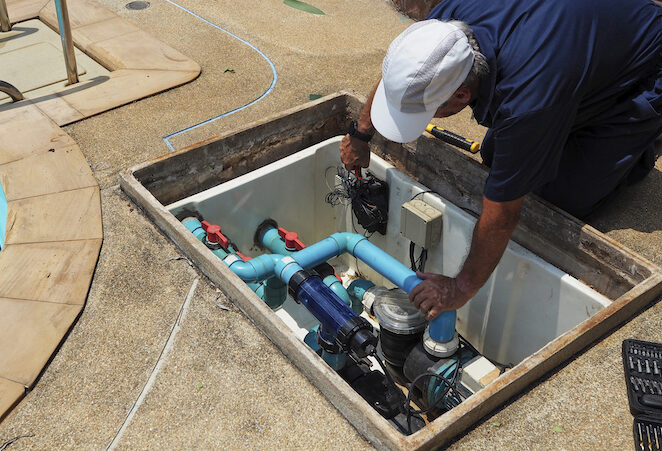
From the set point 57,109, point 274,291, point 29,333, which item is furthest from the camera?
point 57,109

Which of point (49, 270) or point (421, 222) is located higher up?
point (49, 270)

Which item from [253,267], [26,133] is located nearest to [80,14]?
[26,133]

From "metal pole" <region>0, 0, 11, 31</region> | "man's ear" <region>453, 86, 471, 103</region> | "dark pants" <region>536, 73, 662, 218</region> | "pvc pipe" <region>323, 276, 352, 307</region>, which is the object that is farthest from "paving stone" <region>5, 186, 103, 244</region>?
"metal pole" <region>0, 0, 11, 31</region>

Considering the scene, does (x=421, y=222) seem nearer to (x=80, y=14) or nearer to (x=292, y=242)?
(x=292, y=242)

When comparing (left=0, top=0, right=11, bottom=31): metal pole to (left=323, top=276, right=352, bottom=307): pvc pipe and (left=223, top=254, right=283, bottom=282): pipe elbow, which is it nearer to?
(left=223, top=254, right=283, bottom=282): pipe elbow

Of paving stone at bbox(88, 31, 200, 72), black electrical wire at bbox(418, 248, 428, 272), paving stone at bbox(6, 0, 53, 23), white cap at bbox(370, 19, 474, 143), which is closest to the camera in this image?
white cap at bbox(370, 19, 474, 143)

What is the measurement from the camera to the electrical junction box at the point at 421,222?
11.7ft

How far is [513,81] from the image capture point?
2.36 meters

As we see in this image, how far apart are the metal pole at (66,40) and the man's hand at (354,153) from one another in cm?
211

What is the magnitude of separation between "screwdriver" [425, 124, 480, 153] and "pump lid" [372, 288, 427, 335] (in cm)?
96

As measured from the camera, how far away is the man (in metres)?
2.33

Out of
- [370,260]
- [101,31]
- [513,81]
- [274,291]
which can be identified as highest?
[513,81]

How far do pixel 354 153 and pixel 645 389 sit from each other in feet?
6.19

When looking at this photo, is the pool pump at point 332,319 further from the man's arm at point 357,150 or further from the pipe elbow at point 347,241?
the man's arm at point 357,150
